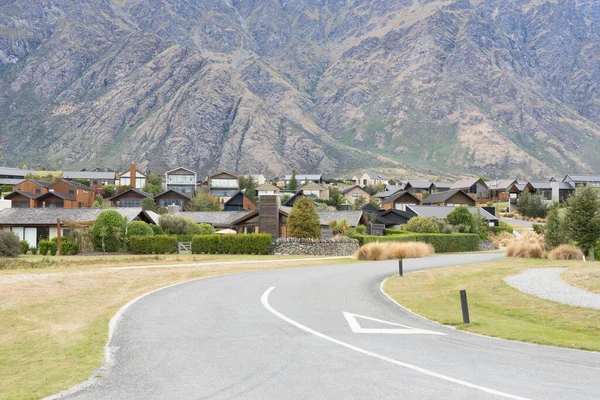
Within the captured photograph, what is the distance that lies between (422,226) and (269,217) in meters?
17.4

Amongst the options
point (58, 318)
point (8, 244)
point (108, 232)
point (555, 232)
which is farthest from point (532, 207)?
point (58, 318)

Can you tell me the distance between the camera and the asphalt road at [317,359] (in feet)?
28.8

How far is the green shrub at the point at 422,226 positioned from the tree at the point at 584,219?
73.3 feet

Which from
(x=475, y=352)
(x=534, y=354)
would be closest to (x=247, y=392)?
(x=475, y=352)

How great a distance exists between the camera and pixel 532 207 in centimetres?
10494

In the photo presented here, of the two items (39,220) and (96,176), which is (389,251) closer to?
(39,220)

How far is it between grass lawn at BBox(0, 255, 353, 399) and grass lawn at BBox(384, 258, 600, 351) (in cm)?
906

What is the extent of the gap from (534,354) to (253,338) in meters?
5.78

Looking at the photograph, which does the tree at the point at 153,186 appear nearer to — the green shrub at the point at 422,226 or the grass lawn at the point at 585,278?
the green shrub at the point at 422,226

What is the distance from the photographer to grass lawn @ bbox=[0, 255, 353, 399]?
9.98 m

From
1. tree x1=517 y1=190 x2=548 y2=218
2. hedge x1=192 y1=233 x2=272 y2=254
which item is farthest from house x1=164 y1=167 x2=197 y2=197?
hedge x1=192 y1=233 x2=272 y2=254

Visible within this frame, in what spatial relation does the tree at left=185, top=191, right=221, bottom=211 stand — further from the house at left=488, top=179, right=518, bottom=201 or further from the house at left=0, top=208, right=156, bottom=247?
the house at left=488, top=179, right=518, bottom=201

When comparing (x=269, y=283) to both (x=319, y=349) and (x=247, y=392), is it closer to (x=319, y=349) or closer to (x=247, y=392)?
(x=319, y=349)

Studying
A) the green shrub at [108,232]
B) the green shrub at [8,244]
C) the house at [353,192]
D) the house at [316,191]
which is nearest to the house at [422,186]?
the house at [353,192]
